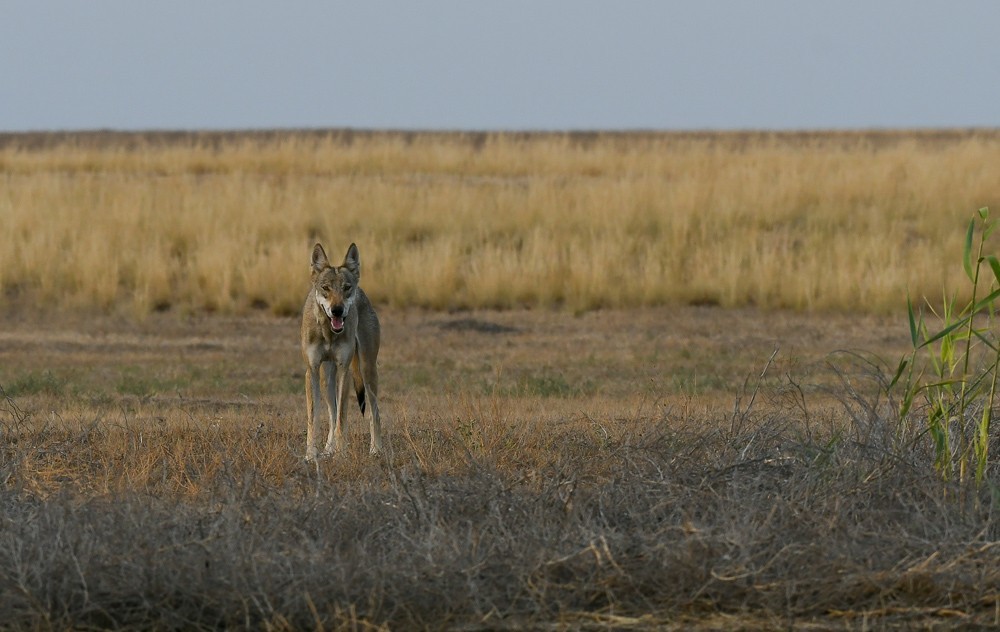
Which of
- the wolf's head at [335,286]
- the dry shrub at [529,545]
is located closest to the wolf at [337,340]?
the wolf's head at [335,286]

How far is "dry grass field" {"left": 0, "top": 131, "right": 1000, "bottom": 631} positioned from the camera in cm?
577

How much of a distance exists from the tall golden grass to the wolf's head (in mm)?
9506

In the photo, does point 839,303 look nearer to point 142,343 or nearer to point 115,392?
point 142,343

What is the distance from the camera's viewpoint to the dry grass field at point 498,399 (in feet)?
18.9

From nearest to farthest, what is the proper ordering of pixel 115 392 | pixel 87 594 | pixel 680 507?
pixel 87 594
pixel 680 507
pixel 115 392

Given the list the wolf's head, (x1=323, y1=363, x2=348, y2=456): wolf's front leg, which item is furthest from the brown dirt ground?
the wolf's head

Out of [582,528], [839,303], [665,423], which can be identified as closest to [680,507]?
[582,528]

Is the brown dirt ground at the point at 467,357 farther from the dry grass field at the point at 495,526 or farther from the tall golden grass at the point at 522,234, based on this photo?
the dry grass field at the point at 495,526

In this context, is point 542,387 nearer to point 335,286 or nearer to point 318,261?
point 318,261

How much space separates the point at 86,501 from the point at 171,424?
3.12 meters

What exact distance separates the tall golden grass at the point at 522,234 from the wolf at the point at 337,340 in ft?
30.1

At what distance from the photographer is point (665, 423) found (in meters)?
8.43

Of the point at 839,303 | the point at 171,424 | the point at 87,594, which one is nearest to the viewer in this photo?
the point at 87,594

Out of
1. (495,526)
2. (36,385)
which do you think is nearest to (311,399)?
(495,526)
